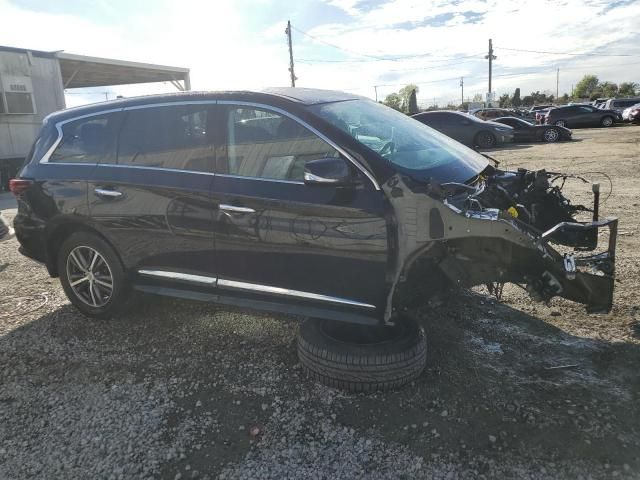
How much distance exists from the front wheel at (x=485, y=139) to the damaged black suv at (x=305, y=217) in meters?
14.7

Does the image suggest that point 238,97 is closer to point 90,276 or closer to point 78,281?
point 90,276

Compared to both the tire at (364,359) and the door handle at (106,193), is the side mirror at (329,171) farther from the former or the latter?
the door handle at (106,193)

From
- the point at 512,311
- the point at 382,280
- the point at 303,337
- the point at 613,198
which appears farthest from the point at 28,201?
the point at 613,198

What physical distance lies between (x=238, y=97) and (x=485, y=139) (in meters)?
15.8

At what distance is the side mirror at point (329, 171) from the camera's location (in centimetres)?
298

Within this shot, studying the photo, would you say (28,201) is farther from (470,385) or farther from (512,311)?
(512,311)

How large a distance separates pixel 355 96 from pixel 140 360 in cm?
266

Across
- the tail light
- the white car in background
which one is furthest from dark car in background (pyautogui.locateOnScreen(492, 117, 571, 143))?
the tail light

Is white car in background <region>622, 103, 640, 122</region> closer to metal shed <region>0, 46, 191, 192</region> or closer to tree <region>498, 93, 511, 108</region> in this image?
metal shed <region>0, 46, 191, 192</region>

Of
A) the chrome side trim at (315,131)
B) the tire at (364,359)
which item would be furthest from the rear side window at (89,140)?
the tire at (364,359)

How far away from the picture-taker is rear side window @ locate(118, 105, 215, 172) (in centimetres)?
362

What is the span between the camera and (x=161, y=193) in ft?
12.1

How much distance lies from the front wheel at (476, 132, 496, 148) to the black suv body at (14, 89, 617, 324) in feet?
48.0

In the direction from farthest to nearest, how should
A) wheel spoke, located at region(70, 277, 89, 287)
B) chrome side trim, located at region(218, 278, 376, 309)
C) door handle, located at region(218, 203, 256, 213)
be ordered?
wheel spoke, located at region(70, 277, 89, 287) → door handle, located at region(218, 203, 256, 213) → chrome side trim, located at region(218, 278, 376, 309)
